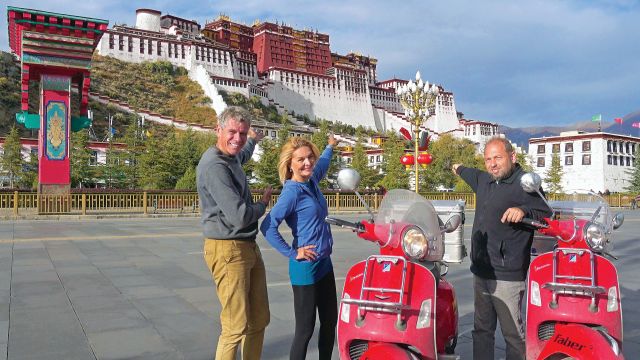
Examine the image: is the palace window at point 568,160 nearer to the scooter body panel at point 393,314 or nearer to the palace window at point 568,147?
the palace window at point 568,147

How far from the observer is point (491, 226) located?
3197mm

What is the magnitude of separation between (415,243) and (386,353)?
0.57 m

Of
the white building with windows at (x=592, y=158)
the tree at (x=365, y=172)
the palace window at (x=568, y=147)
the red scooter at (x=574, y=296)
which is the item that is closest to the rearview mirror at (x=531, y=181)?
the red scooter at (x=574, y=296)

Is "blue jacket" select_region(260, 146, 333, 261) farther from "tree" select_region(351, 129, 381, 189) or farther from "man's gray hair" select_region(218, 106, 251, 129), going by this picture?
"tree" select_region(351, 129, 381, 189)

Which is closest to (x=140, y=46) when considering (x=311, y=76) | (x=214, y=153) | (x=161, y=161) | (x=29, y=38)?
(x=311, y=76)

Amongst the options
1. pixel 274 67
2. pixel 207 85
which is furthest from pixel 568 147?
pixel 207 85

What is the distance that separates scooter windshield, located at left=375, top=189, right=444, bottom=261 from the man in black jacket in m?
0.56

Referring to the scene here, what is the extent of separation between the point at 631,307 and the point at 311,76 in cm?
8269

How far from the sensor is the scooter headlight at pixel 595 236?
9.30 feet

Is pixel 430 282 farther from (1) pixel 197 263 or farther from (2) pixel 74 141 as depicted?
(2) pixel 74 141

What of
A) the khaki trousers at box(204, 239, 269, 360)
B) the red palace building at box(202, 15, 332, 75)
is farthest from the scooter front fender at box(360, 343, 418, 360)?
the red palace building at box(202, 15, 332, 75)

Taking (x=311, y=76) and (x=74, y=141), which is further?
(x=311, y=76)

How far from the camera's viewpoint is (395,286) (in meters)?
2.51

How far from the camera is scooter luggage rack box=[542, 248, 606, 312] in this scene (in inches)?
106
